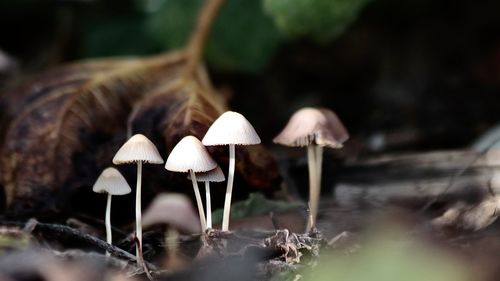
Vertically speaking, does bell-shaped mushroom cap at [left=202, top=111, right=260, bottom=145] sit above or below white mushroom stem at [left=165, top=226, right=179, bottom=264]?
above

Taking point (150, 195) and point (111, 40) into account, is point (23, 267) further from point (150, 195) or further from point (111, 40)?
point (111, 40)

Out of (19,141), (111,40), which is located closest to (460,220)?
(19,141)

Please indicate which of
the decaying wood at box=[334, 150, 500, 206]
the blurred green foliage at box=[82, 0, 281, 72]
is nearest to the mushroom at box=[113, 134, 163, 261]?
the decaying wood at box=[334, 150, 500, 206]

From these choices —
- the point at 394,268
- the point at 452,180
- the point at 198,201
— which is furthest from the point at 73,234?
the point at 452,180

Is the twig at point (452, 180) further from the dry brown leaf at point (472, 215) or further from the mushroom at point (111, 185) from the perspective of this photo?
the mushroom at point (111, 185)

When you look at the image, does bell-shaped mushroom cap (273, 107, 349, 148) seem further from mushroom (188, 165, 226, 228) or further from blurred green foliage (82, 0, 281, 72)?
blurred green foliage (82, 0, 281, 72)

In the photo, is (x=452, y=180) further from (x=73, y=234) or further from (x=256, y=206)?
(x=73, y=234)

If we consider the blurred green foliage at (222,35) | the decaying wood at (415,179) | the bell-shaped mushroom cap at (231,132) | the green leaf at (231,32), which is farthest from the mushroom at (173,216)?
the green leaf at (231,32)
